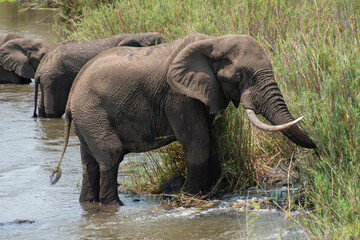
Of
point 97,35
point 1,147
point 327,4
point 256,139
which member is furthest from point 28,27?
point 256,139

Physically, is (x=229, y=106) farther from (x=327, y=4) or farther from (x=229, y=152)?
(x=327, y=4)

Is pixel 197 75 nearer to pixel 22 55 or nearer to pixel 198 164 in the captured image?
pixel 198 164

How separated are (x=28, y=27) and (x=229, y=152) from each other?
15.4m

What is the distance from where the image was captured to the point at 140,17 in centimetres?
1071

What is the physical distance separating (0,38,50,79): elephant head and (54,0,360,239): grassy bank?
5.51 m

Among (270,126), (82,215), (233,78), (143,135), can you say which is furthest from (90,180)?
(270,126)

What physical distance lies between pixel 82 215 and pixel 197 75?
1520mm

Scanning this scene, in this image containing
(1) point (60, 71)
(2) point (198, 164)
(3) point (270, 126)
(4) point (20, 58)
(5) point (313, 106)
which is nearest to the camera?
(3) point (270, 126)

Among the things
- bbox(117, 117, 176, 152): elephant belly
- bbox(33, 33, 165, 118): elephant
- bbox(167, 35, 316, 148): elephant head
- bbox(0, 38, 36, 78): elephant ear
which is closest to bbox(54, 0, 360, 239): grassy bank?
bbox(167, 35, 316, 148): elephant head

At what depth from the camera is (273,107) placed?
5055mm

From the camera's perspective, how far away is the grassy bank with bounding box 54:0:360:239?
14.5 ft

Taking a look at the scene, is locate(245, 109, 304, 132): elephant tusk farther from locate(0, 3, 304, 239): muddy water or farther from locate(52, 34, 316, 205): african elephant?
locate(0, 3, 304, 239): muddy water

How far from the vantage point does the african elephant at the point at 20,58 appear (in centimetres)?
1384

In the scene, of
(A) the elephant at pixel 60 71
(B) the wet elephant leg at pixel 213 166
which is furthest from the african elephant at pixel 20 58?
(B) the wet elephant leg at pixel 213 166
